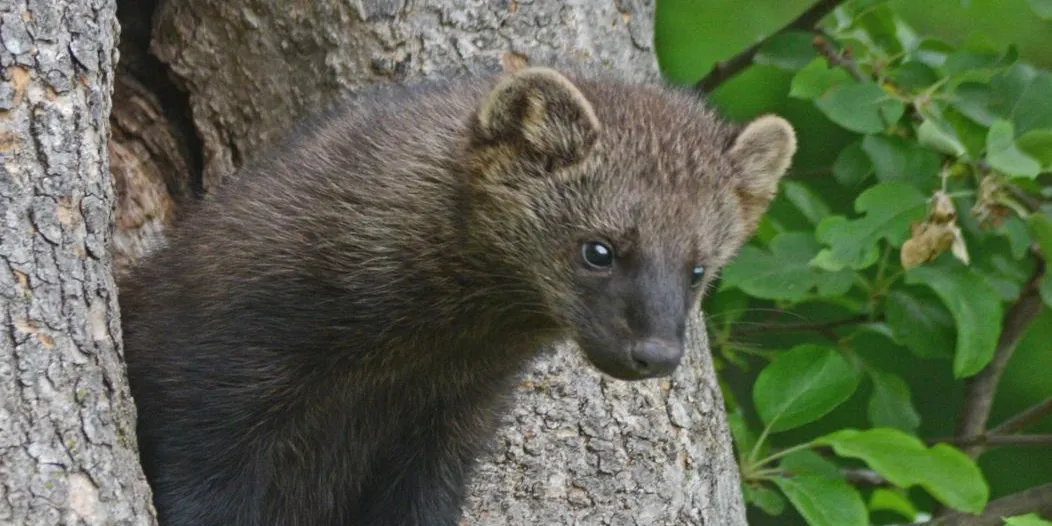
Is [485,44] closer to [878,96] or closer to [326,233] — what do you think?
[326,233]

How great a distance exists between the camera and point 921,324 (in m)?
5.23

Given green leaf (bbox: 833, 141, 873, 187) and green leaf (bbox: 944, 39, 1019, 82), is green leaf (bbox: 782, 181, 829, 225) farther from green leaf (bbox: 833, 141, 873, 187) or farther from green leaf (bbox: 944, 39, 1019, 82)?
green leaf (bbox: 944, 39, 1019, 82)

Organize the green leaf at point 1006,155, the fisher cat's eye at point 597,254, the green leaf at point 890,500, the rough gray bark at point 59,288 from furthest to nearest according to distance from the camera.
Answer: the green leaf at point 890,500
the green leaf at point 1006,155
the fisher cat's eye at point 597,254
the rough gray bark at point 59,288

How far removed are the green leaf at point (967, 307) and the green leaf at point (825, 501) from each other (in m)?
0.55

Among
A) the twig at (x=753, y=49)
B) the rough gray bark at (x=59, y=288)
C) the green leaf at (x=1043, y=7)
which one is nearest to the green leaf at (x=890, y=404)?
the twig at (x=753, y=49)

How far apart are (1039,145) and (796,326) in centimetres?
135

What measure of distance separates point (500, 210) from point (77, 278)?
1.29 m

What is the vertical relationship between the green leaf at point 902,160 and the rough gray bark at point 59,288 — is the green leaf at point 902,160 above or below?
below

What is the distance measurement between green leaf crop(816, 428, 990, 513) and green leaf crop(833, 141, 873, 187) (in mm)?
1086

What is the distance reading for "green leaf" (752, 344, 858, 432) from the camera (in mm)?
5004

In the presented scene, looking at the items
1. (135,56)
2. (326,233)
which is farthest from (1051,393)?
(135,56)

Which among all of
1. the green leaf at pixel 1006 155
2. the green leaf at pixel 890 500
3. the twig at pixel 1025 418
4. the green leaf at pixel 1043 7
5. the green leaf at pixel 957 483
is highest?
the green leaf at pixel 1043 7

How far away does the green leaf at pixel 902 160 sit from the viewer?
16.4ft

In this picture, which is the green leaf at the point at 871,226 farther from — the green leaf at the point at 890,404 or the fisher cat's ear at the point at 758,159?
the green leaf at the point at 890,404
